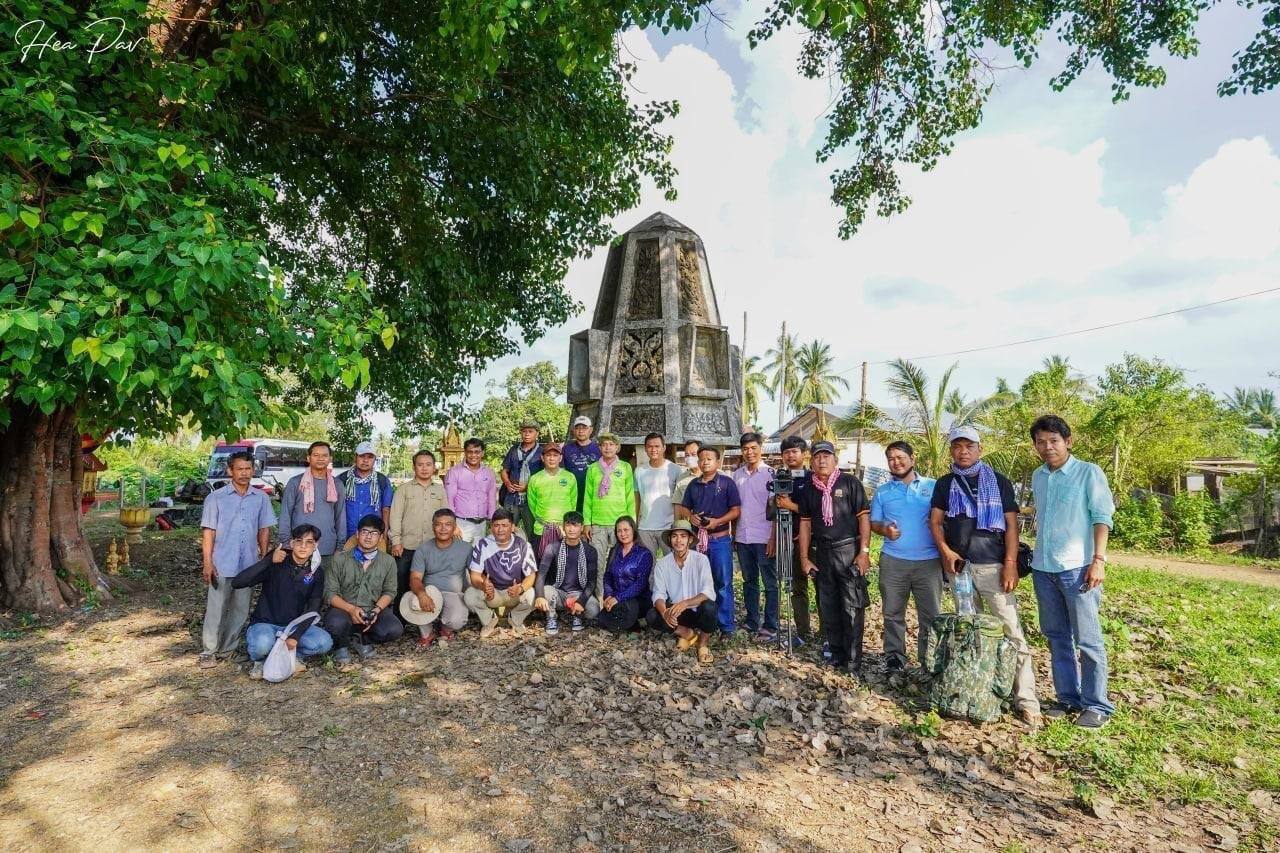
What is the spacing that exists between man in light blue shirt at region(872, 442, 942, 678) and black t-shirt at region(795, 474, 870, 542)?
165 millimetres

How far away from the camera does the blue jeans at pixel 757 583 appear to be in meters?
6.36

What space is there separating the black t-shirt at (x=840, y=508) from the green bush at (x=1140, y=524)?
45.3 ft

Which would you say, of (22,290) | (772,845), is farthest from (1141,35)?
(22,290)

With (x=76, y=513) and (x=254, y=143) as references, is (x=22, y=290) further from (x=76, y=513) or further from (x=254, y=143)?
(x=76, y=513)

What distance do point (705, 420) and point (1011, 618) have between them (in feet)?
15.2

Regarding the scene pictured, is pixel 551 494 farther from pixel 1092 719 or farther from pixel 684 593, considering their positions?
pixel 1092 719

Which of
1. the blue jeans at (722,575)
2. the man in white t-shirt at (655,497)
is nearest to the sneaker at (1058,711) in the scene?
the blue jeans at (722,575)

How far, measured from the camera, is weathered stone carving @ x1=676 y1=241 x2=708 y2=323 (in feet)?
30.3

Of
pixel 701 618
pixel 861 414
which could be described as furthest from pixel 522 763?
pixel 861 414

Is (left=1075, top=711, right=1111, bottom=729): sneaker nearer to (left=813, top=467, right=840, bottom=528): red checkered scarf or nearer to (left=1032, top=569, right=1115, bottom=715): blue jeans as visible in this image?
(left=1032, top=569, right=1115, bottom=715): blue jeans

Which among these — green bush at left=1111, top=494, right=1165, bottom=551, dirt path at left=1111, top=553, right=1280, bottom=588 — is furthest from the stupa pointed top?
green bush at left=1111, top=494, right=1165, bottom=551

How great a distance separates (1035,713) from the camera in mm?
4637

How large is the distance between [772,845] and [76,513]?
9.06 m

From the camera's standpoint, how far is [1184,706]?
5059 mm
